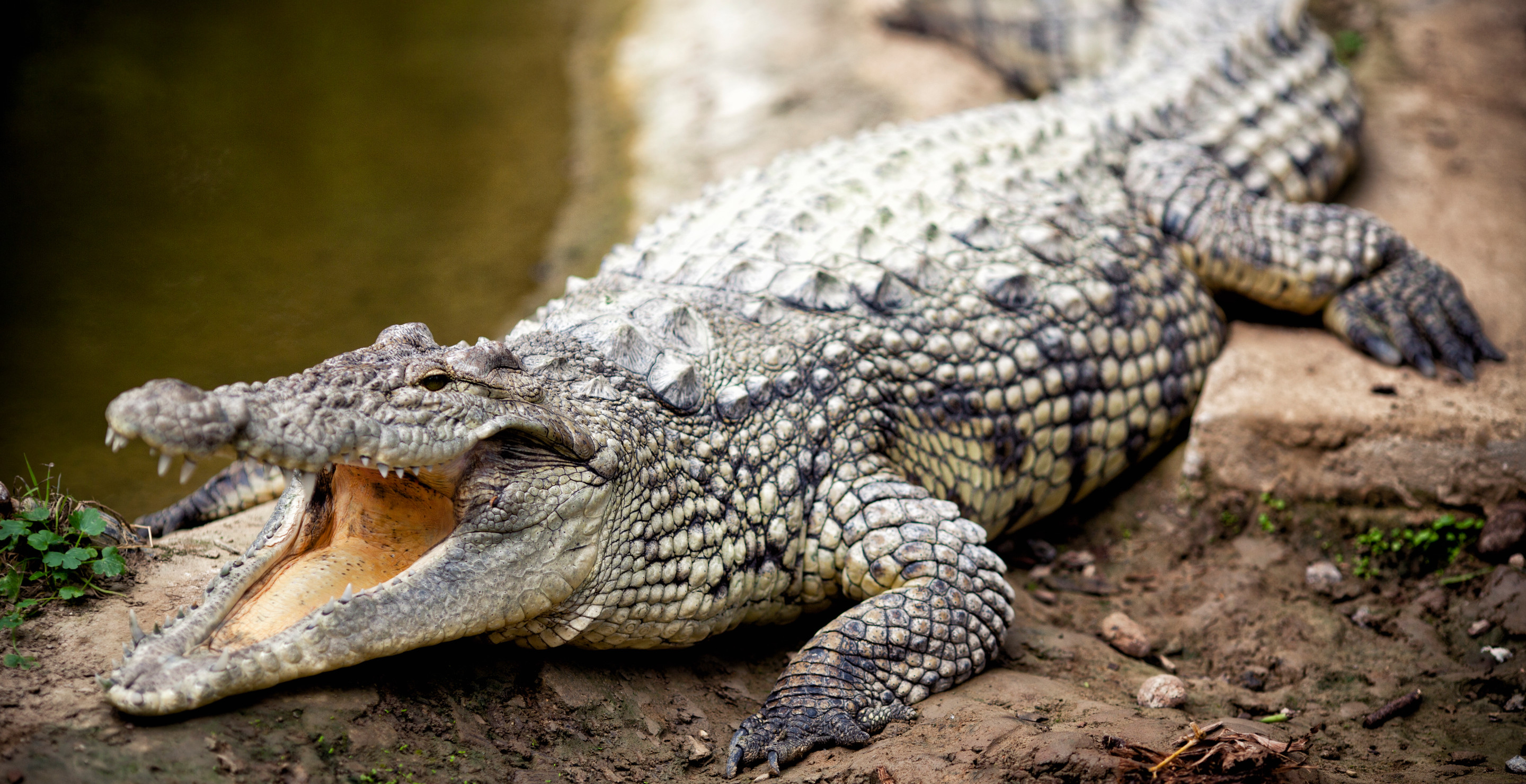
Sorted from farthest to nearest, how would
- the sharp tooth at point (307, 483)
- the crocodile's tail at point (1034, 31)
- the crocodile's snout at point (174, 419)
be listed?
the crocodile's tail at point (1034, 31), the sharp tooth at point (307, 483), the crocodile's snout at point (174, 419)

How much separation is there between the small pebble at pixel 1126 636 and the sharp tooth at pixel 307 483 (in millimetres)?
2778

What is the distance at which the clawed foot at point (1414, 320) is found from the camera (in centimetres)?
456

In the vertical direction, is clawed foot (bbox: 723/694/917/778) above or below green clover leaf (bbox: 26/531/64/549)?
below

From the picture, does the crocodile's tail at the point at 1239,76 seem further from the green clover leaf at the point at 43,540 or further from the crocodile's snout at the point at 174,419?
the green clover leaf at the point at 43,540

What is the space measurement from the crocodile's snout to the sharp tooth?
0.24 metres

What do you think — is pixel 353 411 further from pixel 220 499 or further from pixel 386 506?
pixel 220 499

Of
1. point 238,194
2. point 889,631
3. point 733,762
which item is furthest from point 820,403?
point 238,194

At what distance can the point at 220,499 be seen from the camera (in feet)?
12.7

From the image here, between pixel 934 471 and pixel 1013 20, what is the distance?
15.1ft

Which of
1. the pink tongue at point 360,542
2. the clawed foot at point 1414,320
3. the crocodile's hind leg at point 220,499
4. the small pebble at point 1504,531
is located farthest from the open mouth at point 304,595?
the clawed foot at point 1414,320

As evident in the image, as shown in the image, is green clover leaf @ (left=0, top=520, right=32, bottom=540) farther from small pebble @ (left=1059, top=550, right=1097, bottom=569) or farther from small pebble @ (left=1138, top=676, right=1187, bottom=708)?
small pebble @ (left=1059, top=550, right=1097, bottom=569)

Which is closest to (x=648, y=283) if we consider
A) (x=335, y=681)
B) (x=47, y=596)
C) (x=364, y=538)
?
(x=364, y=538)

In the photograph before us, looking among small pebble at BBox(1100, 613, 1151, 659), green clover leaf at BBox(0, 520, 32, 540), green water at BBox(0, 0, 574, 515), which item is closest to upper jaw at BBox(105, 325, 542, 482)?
green clover leaf at BBox(0, 520, 32, 540)

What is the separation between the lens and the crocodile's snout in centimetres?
216
